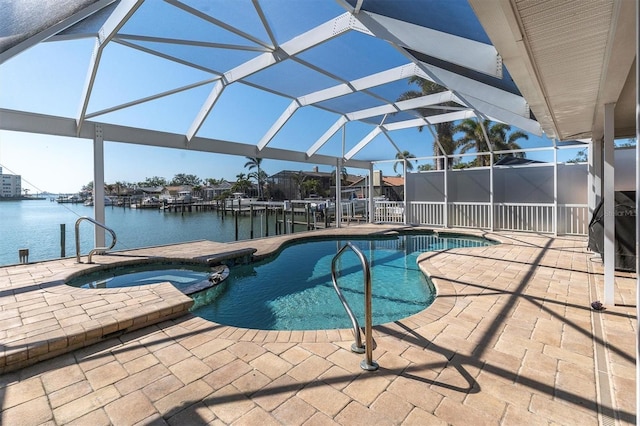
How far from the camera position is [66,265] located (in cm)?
580

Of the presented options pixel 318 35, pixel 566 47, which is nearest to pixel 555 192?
pixel 566 47

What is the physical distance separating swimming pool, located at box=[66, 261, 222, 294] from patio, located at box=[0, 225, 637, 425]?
143cm

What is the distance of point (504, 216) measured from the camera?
10242 millimetres

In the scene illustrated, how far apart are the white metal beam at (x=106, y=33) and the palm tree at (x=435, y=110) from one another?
5.62 m

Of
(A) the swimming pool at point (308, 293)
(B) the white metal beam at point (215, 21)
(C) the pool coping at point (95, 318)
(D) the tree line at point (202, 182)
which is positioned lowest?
(A) the swimming pool at point (308, 293)

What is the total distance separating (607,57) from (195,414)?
4.30 m

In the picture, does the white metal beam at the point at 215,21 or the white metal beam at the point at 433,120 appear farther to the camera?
the white metal beam at the point at 433,120

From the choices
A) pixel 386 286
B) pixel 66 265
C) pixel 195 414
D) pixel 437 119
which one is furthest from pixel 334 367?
pixel 437 119

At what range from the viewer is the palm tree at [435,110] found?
24.9ft

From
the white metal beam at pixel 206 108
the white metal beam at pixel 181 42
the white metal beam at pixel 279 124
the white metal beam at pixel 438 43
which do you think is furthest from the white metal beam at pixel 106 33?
the white metal beam at pixel 279 124

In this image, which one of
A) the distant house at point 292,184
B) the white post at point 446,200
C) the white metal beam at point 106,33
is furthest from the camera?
the distant house at point 292,184

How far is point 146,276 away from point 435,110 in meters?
8.53

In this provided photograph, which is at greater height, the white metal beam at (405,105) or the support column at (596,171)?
the white metal beam at (405,105)

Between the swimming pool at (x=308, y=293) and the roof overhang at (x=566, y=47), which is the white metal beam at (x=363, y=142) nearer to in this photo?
the swimming pool at (x=308, y=293)
